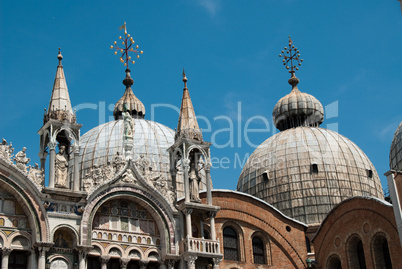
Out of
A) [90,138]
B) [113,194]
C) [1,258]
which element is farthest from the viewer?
A: [90,138]

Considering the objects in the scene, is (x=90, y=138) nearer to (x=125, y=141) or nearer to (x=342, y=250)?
(x=125, y=141)

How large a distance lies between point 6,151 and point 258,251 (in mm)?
15497

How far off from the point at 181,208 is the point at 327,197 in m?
20.1

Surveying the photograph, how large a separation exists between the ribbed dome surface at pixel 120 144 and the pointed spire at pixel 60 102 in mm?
12162

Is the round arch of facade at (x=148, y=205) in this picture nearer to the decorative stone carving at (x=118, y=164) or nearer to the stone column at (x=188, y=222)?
the stone column at (x=188, y=222)

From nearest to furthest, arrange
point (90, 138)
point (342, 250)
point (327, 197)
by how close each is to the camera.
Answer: point (342, 250), point (90, 138), point (327, 197)

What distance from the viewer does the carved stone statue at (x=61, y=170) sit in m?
29.6

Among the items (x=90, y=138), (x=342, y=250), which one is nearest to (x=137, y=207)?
(x=342, y=250)

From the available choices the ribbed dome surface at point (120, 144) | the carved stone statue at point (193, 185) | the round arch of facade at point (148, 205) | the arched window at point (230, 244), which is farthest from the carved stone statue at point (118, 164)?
the ribbed dome surface at point (120, 144)

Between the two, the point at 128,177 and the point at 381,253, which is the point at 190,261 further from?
the point at 381,253

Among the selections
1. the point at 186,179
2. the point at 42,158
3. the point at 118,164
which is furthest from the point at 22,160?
the point at 186,179

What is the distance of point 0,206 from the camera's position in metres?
28.3

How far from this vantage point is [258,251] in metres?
38.4

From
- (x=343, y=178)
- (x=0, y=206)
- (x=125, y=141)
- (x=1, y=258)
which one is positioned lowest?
(x=1, y=258)
